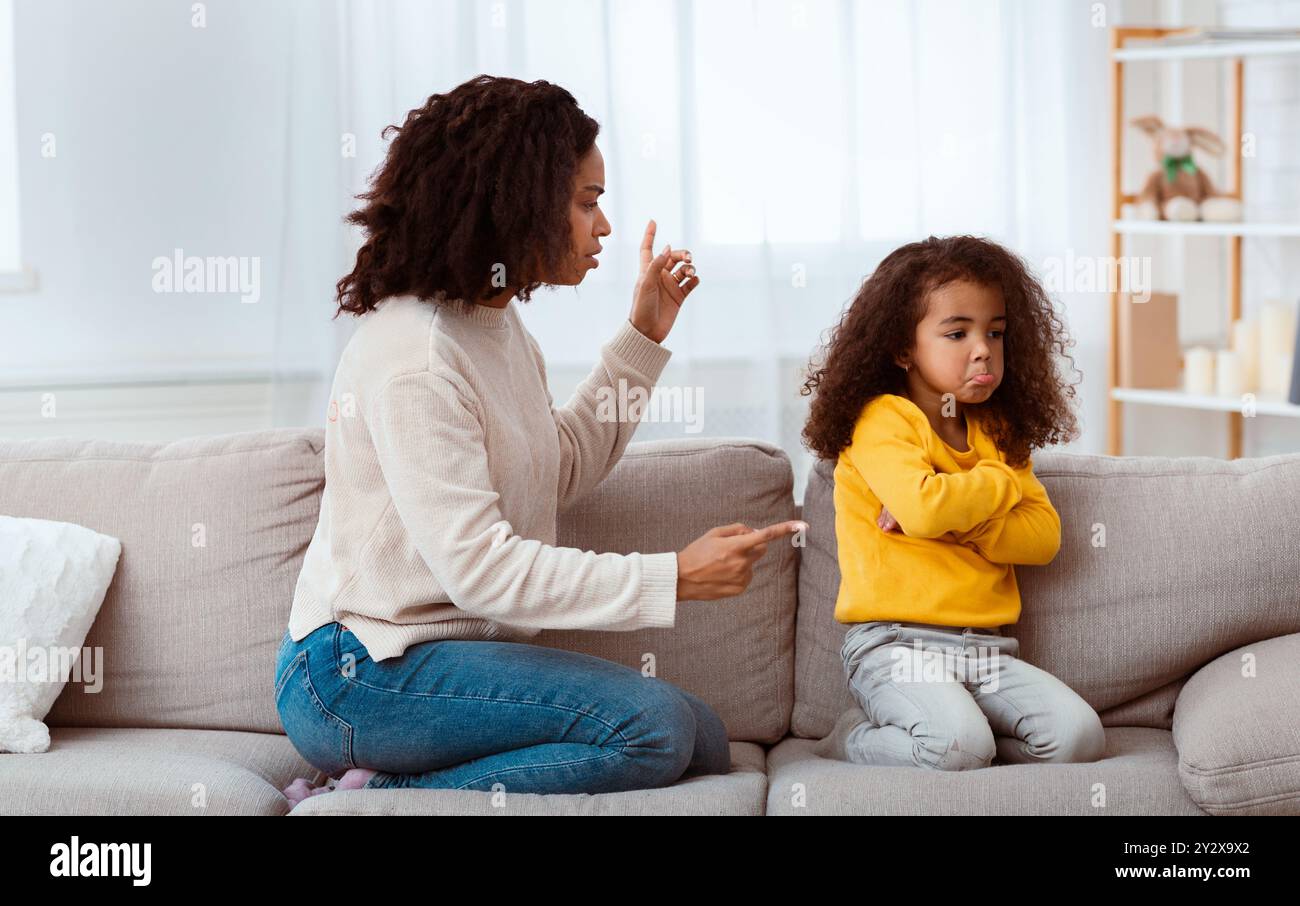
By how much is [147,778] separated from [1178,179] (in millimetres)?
2696

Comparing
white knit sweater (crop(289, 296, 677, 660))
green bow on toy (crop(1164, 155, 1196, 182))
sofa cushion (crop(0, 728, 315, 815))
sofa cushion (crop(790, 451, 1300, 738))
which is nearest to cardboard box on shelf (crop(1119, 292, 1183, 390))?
green bow on toy (crop(1164, 155, 1196, 182))

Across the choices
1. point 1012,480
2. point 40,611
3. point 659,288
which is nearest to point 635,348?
point 659,288

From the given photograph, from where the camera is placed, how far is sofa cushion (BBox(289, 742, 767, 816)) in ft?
5.04

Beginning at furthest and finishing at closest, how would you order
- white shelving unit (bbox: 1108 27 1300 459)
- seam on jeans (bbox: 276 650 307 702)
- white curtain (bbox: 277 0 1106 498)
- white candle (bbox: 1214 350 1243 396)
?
white candle (bbox: 1214 350 1243 396)
white shelving unit (bbox: 1108 27 1300 459)
white curtain (bbox: 277 0 1106 498)
seam on jeans (bbox: 276 650 307 702)

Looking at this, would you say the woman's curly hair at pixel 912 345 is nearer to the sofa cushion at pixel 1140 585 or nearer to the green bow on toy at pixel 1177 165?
the sofa cushion at pixel 1140 585

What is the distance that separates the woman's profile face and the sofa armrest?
88 cm

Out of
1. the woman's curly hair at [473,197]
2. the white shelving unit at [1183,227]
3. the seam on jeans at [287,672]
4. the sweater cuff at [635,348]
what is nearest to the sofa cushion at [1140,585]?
the sweater cuff at [635,348]

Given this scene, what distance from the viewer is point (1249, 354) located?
328cm

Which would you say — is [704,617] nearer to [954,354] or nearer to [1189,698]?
[954,354]

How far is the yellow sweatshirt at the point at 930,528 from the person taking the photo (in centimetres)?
175

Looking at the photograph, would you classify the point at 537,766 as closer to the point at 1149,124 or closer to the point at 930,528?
the point at 930,528

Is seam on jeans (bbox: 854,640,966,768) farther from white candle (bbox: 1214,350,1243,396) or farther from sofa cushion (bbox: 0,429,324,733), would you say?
white candle (bbox: 1214,350,1243,396)
